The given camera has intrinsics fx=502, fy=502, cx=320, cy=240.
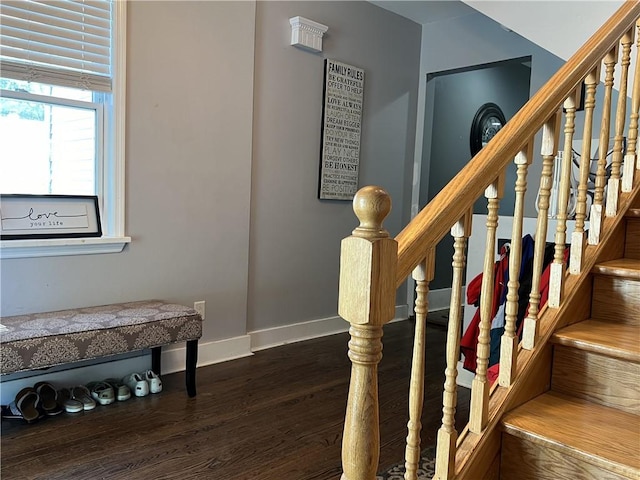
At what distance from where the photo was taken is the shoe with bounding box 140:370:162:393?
2777 millimetres

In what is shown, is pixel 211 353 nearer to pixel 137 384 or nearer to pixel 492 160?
pixel 137 384

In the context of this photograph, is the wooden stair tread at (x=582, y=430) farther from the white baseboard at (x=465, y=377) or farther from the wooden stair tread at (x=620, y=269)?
the white baseboard at (x=465, y=377)

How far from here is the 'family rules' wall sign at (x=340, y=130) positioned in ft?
13.1

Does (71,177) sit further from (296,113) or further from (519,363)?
(519,363)

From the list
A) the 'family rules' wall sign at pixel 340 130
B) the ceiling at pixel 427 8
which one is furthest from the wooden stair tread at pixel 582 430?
the ceiling at pixel 427 8

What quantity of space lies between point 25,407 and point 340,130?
287 centimetres

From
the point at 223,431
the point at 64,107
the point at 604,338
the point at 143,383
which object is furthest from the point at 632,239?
the point at 64,107

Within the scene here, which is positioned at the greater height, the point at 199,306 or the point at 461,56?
the point at 461,56

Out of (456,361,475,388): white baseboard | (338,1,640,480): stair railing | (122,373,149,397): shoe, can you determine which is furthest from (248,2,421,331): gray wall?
(338,1,640,480): stair railing

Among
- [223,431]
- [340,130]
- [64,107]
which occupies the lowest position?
[223,431]

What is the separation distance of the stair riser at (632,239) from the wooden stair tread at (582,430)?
0.72 metres

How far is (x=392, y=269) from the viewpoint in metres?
0.97

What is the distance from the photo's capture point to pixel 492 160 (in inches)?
49.4

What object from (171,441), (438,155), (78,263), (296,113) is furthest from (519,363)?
(438,155)
